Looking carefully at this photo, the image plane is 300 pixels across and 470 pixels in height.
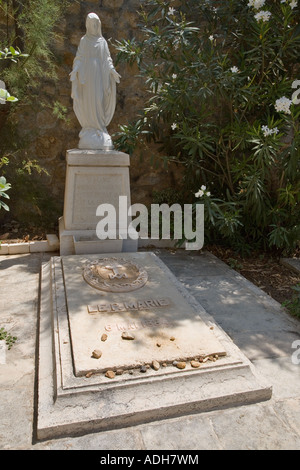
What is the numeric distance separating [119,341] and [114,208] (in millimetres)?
2121

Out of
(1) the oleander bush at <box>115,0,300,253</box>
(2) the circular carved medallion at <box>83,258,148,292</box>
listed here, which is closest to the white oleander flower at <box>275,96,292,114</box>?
(1) the oleander bush at <box>115,0,300,253</box>

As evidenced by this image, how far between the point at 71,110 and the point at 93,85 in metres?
1.44

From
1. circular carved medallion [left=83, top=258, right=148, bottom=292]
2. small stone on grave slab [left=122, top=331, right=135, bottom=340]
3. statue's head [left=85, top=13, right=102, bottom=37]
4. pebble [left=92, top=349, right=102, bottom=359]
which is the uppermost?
statue's head [left=85, top=13, right=102, bottom=37]

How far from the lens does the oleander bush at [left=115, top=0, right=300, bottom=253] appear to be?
3.72 meters

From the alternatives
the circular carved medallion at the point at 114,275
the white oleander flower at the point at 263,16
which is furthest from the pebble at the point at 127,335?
the white oleander flower at the point at 263,16

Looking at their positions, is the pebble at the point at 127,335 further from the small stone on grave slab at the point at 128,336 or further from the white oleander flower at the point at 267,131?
the white oleander flower at the point at 267,131

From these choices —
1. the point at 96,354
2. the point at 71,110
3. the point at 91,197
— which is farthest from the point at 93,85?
the point at 96,354

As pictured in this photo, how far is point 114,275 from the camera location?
9.59 feet

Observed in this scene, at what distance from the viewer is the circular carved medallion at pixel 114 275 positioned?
2.76 m

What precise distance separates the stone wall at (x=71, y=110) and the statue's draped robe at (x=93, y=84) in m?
1.14

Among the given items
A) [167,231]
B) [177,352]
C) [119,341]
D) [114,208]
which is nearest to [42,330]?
[119,341]

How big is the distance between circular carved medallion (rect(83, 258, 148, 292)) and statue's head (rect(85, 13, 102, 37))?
2451 mm

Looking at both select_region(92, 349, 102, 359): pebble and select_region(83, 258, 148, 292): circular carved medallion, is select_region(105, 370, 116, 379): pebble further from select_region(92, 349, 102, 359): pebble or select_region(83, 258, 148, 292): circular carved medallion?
select_region(83, 258, 148, 292): circular carved medallion

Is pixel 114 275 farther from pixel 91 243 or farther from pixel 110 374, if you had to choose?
pixel 110 374
